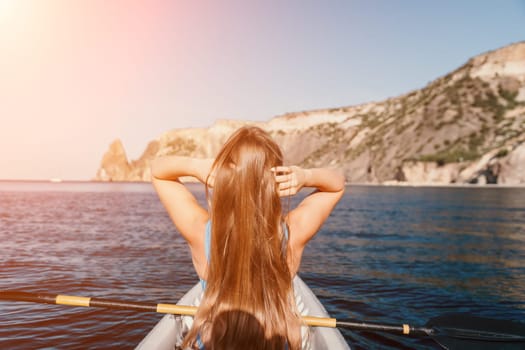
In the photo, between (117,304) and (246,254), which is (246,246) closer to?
(246,254)

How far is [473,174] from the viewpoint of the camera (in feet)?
210

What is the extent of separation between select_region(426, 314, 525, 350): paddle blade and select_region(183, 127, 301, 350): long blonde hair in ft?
8.90

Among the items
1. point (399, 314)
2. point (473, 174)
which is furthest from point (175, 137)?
point (399, 314)

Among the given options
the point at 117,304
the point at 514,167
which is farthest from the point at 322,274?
the point at 514,167

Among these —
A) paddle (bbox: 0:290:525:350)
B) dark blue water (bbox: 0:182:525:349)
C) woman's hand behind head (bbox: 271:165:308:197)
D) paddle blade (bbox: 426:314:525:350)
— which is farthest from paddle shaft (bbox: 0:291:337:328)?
dark blue water (bbox: 0:182:525:349)

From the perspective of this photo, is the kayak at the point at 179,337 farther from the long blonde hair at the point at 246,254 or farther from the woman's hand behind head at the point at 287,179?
the woman's hand behind head at the point at 287,179

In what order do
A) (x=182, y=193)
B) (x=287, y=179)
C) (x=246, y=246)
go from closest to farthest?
(x=246, y=246) < (x=287, y=179) < (x=182, y=193)

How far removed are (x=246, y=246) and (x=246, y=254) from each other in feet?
0.17

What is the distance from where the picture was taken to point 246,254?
236cm

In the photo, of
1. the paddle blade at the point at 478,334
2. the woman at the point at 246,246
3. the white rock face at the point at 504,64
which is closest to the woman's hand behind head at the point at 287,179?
the woman at the point at 246,246

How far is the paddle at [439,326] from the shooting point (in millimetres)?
3728

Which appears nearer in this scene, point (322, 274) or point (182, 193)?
point (182, 193)

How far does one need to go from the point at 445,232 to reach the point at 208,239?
18084 mm

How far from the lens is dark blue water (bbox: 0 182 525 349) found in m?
6.40
